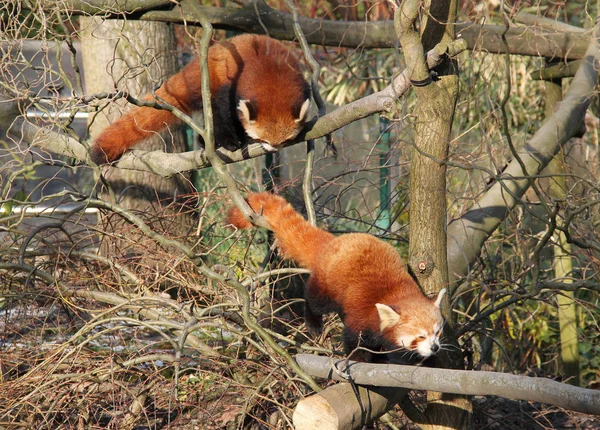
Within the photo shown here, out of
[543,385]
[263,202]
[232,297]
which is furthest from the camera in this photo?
[263,202]

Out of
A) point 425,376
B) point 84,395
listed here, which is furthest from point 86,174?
point 425,376

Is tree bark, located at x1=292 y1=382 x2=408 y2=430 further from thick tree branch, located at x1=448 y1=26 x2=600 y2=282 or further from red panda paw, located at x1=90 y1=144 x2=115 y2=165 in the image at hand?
red panda paw, located at x1=90 y1=144 x2=115 y2=165

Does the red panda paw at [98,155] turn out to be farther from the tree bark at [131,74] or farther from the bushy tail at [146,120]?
the tree bark at [131,74]

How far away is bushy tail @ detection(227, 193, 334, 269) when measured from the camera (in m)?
3.03

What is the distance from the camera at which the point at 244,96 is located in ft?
12.3

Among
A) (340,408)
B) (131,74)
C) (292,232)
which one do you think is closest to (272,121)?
(292,232)

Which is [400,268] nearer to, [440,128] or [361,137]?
[440,128]

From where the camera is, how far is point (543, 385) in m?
2.04

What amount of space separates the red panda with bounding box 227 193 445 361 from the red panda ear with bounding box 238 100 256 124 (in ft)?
2.21

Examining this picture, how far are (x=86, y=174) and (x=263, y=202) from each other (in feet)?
12.6

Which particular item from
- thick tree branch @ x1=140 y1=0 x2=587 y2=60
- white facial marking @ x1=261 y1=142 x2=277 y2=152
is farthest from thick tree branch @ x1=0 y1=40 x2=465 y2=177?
thick tree branch @ x1=140 y1=0 x2=587 y2=60

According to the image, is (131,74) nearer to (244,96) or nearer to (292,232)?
(244,96)

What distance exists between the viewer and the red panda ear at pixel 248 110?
3.62m

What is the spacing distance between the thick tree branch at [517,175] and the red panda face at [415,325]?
0.47 meters
